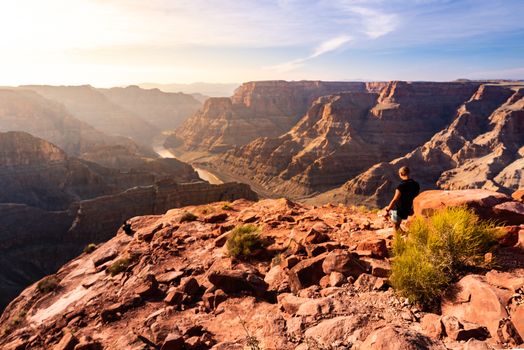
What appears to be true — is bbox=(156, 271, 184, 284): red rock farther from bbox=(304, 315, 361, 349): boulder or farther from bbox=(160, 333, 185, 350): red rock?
bbox=(304, 315, 361, 349): boulder

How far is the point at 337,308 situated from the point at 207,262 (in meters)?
5.24

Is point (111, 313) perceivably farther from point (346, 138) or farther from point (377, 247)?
point (346, 138)

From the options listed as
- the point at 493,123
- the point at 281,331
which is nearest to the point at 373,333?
the point at 281,331

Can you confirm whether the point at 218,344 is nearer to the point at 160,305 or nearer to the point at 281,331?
the point at 281,331

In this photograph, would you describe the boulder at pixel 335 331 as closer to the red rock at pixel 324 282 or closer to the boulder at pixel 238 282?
the red rock at pixel 324 282

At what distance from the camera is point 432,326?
514 centimetres

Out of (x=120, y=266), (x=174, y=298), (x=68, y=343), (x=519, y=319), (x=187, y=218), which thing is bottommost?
(x=120, y=266)

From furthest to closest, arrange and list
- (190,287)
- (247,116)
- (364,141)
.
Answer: (247,116)
(364,141)
(190,287)

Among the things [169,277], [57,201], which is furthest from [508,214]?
[57,201]

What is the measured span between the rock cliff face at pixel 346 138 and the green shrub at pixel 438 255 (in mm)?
89717

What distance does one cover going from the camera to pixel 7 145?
70562 mm

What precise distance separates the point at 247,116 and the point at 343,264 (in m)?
169

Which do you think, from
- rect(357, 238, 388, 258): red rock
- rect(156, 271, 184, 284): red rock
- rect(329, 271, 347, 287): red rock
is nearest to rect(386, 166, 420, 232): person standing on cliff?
rect(357, 238, 388, 258): red rock

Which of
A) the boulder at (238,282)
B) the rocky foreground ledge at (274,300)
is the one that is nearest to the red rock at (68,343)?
the rocky foreground ledge at (274,300)
